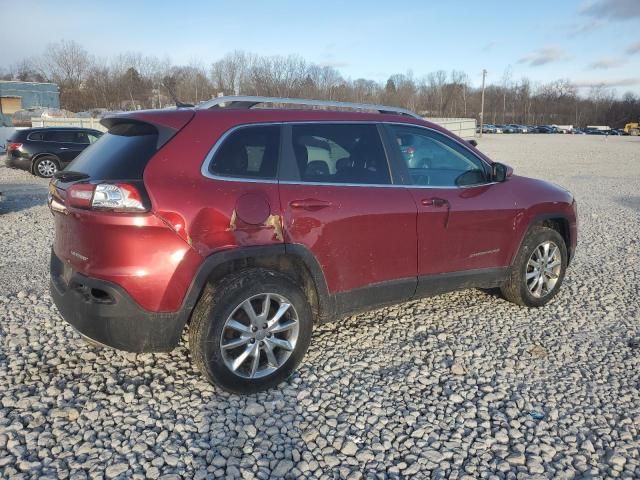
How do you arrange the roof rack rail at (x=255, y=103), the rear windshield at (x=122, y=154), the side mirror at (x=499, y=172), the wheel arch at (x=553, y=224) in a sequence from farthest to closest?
the wheel arch at (x=553, y=224) → the side mirror at (x=499, y=172) → the roof rack rail at (x=255, y=103) → the rear windshield at (x=122, y=154)

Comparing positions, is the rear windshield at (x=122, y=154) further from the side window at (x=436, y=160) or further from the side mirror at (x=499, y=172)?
the side mirror at (x=499, y=172)

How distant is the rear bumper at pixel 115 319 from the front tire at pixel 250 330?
0.18 m

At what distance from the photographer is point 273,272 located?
3.26 metres

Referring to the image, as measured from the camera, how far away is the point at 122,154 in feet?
10.2

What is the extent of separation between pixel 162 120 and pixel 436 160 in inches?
89.1

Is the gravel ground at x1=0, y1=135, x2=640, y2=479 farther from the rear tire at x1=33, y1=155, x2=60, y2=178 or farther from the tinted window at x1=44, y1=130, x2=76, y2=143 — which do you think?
the tinted window at x1=44, y1=130, x2=76, y2=143

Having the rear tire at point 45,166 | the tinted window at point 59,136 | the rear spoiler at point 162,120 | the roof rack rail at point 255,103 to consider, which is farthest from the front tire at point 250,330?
the tinted window at point 59,136

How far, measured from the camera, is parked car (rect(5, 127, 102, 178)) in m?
15.7

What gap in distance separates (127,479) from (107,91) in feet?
204

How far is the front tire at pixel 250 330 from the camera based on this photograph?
3094mm

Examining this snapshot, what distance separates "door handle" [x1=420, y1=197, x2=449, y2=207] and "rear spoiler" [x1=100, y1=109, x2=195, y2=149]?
1802mm

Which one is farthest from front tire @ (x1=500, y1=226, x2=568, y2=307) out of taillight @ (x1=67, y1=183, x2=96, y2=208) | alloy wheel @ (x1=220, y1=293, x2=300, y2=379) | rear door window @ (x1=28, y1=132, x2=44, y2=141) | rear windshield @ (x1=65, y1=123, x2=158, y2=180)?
rear door window @ (x1=28, y1=132, x2=44, y2=141)

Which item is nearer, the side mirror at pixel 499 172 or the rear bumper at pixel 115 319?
the rear bumper at pixel 115 319

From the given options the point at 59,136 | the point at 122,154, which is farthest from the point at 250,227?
the point at 59,136
